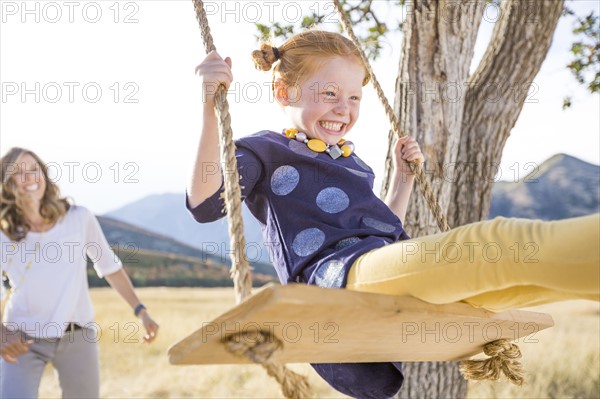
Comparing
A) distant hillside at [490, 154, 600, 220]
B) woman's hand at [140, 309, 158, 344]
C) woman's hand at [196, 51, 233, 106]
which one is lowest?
woman's hand at [140, 309, 158, 344]

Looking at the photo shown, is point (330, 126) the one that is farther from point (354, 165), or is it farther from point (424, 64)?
point (424, 64)

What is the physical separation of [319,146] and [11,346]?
141 cm

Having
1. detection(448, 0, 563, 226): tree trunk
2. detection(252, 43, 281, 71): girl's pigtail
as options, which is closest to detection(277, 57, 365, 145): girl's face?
detection(252, 43, 281, 71): girl's pigtail

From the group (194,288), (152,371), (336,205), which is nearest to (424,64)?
(336,205)

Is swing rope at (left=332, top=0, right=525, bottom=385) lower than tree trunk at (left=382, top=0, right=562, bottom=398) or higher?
lower

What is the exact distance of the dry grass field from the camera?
5.84m

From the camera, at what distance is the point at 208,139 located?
1.83 meters

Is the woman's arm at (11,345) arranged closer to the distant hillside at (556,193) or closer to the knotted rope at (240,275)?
the knotted rope at (240,275)

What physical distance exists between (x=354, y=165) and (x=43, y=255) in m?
1.38

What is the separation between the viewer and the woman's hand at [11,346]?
2.61 metres

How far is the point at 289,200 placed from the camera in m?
2.04

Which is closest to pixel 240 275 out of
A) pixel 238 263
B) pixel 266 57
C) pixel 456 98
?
pixel 238 263

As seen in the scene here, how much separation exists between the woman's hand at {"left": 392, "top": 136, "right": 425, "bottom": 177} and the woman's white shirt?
4.37 ft

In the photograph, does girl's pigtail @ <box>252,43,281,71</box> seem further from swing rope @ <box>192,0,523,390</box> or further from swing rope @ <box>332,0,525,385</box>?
swing rope @ <box>192,0,523,390</box>
